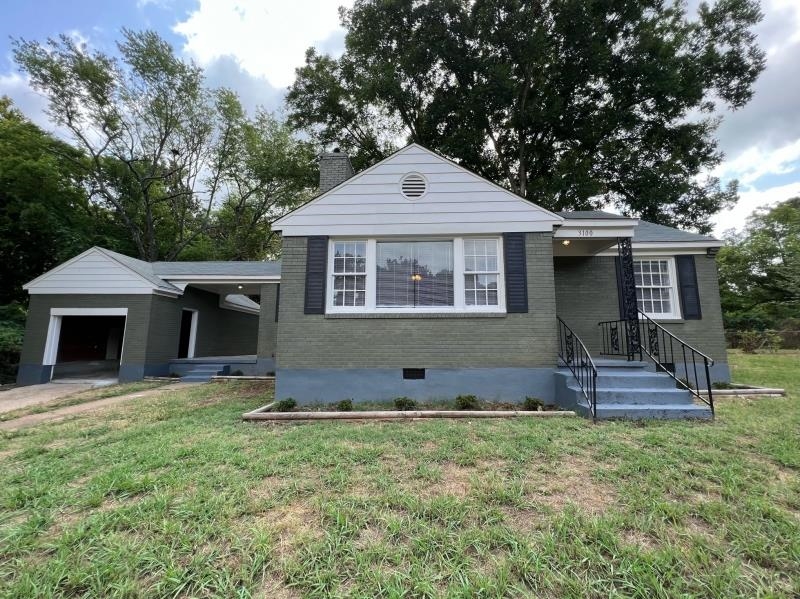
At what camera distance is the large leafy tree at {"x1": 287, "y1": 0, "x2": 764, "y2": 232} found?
16.2 meters

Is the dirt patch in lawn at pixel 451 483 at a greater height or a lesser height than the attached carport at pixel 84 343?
lesser

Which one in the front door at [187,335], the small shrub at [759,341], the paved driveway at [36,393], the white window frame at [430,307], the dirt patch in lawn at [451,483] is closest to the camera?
the dirt patch in lawn at [451,483]

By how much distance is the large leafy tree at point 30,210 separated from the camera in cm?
1594

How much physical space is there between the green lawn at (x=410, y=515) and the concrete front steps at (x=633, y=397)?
67cm

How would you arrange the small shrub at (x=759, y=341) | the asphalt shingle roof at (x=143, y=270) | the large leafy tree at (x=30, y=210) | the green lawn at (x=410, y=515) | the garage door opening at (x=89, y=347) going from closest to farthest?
the green lawn at (x=410, y=515)
the asphalt shingle roof at (x=143, y=270)
the garage door opening at (x=89, y=347)
the large leafy tree at (x=30, y=210)
the small shrub at (x=759, y=341)

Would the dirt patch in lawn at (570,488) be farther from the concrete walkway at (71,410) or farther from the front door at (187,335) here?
the front door at (187,335)

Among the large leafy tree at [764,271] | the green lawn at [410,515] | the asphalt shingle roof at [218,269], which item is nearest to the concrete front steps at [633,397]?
the green lawn at [410,515]

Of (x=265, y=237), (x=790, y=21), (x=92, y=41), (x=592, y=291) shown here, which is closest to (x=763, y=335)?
(x=790, y=21)

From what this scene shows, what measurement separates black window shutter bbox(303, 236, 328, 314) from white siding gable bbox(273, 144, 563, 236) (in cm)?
26

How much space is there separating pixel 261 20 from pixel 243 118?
45.6 feet

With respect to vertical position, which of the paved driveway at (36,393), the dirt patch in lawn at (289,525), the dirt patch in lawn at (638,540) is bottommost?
the paved driveway at (36,393)

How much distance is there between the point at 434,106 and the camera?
18234 millimetres

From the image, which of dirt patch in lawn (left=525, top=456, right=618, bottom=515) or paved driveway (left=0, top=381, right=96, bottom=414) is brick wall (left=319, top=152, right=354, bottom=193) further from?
paved driveway (left=0, top=381, right=96, bottom=414)

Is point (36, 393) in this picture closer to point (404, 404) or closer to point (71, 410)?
point (71, 410)
